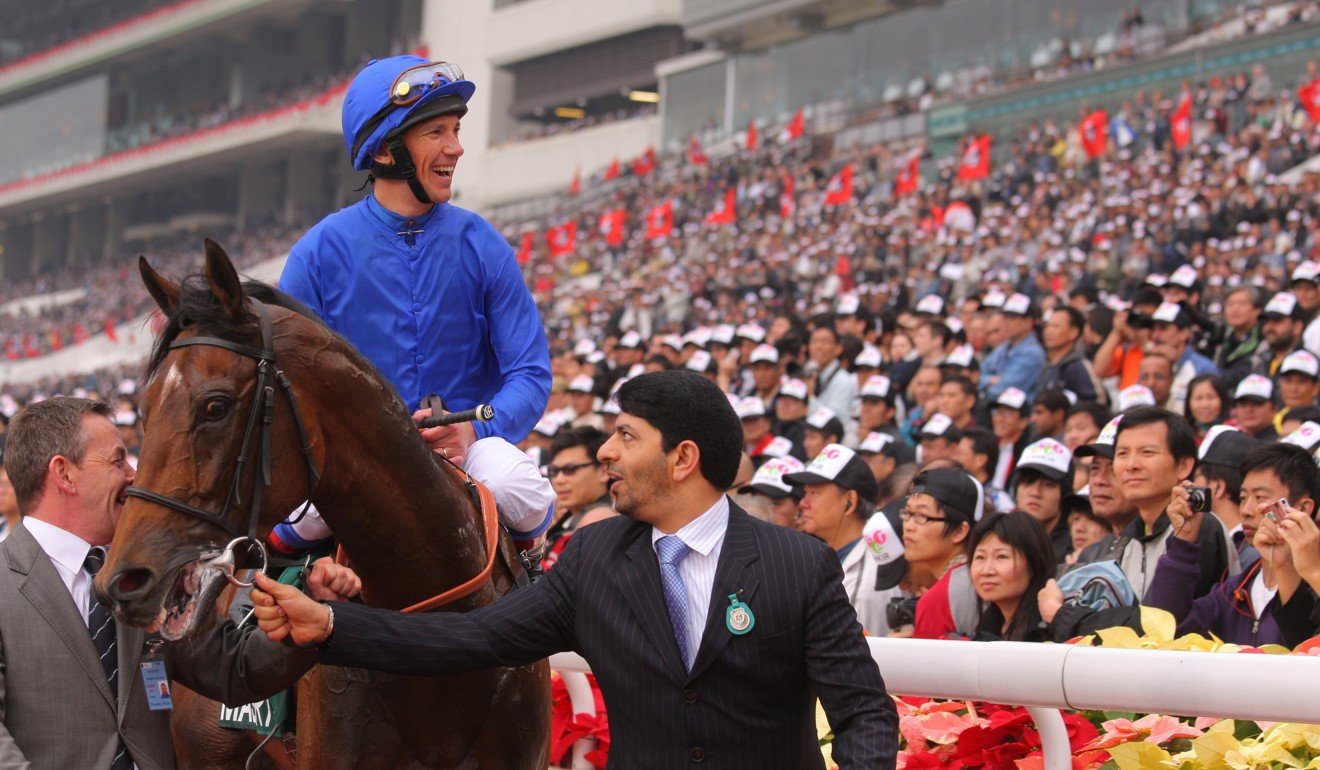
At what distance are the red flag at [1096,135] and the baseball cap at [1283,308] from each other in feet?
32.3

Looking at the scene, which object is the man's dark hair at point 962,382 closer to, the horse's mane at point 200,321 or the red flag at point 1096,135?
the horse's mane at point 200,321

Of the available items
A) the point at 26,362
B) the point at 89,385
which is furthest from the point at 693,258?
the point at 26,362

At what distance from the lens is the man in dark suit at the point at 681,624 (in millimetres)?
2660

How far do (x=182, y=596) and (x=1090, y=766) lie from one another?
6.64 ft

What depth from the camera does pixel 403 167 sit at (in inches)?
135

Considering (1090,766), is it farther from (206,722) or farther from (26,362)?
(26,362)

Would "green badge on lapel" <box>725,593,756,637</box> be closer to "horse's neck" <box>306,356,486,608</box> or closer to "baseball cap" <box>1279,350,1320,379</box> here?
"horse's neck" <box>306,356,486,608</box>

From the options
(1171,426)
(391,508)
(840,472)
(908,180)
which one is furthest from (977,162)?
(391,508)

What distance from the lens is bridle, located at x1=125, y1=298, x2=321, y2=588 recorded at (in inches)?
99.2

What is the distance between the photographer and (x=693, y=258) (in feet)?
74.6

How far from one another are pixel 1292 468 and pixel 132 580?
3361 mm

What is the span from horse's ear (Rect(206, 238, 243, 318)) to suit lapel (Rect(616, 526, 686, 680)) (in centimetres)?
85

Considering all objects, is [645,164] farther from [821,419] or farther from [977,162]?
[821,419]

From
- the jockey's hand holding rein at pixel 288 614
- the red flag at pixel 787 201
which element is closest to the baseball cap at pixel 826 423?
the jockey's hand holding rein at pixel 288 614
